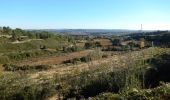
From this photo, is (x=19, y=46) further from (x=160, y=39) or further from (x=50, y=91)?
(x=50, y=91)

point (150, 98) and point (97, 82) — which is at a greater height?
point (150, 98)

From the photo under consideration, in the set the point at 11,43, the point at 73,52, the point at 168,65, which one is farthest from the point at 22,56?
the point at 168,65

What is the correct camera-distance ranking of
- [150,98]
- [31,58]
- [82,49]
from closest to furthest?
1. [150,98]
2. [31,58]
3. [82,49]

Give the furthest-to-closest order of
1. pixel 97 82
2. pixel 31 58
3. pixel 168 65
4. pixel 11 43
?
pixel 11 43 → pixel 31 58 → pixel 168 65 → pixel 97 82

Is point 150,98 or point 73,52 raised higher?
point 150,98

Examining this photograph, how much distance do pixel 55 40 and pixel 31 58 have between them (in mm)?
26066

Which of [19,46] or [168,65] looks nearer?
[168,65]

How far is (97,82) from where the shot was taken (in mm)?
18500

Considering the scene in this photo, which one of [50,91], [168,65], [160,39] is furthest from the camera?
[160,39]

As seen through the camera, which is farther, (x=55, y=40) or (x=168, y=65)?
(x=55, y=40)

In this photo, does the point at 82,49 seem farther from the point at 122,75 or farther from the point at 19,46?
the point at 122,75

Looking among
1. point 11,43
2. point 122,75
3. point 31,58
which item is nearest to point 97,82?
point 122,75

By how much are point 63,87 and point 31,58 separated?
42591 mm

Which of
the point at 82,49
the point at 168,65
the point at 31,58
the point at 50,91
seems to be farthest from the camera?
the point at 82,49
